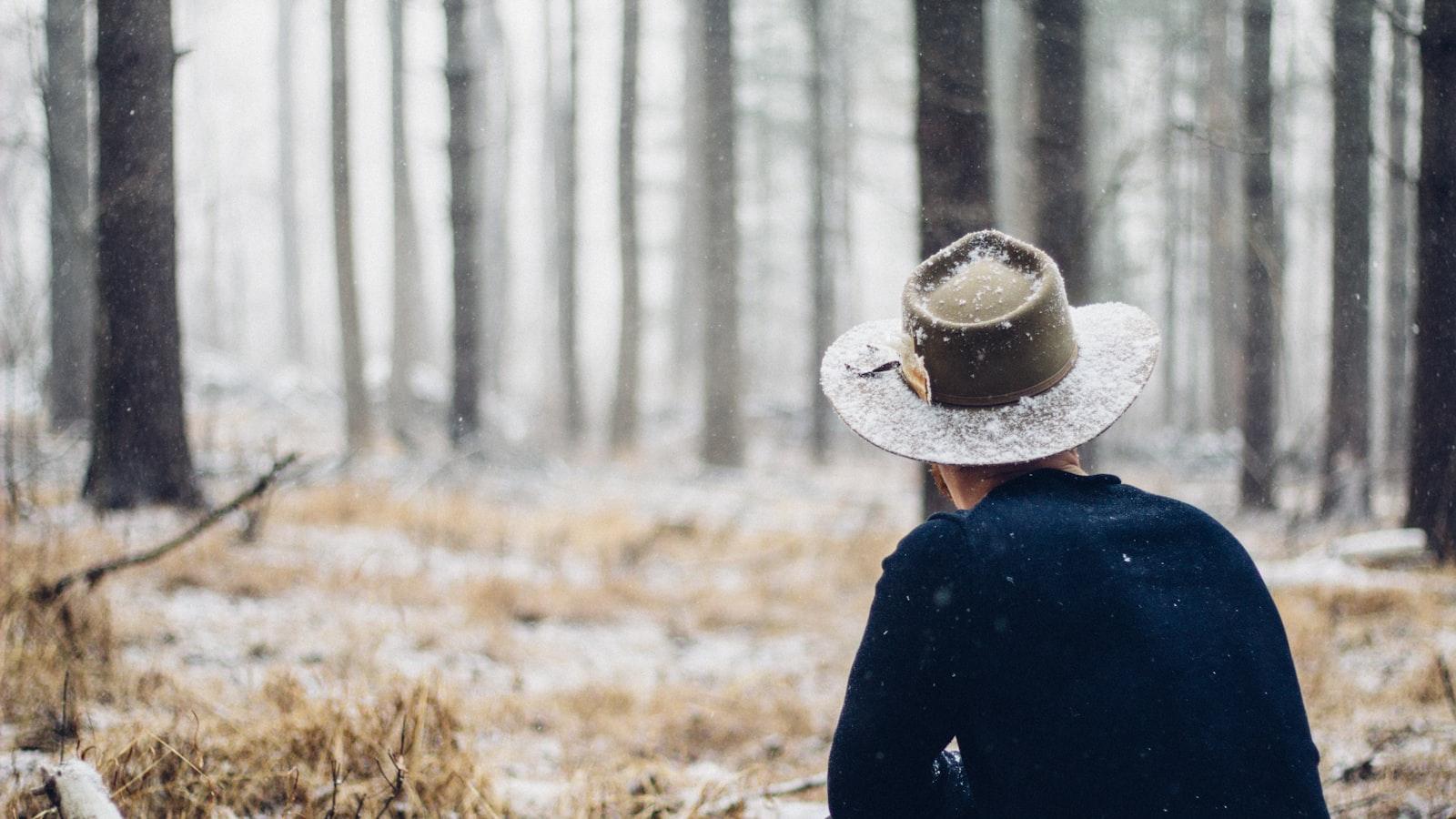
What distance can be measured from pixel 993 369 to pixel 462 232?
9703mm

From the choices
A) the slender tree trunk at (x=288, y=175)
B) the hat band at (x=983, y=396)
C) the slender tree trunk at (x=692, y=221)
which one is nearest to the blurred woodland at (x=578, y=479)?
the slender tree trunk at (x=692, y=221)

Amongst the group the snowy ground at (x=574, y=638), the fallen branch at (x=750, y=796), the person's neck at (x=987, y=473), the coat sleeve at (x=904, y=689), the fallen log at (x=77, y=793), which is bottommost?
the snowy ground at (x=574, y=638)

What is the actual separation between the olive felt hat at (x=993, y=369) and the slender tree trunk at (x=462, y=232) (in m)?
9.50

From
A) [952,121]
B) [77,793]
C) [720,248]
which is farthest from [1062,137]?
[720,248]

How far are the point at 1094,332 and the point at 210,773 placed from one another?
2.48m

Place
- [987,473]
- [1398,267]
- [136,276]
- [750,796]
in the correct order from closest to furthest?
[987,473]
[750,796]
[136,276]
[1398,267]

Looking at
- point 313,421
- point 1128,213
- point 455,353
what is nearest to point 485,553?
point 455,353

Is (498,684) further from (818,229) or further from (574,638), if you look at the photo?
(818,229)

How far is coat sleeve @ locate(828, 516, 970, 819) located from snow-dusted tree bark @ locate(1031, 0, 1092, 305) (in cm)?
496

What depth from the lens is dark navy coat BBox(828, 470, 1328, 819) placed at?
149cm

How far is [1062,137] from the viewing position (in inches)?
268

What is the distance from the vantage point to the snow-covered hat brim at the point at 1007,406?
1686 mm

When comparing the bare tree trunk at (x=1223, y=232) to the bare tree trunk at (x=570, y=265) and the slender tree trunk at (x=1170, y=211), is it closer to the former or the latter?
the slender tree trunk at (x=1170, y=211)

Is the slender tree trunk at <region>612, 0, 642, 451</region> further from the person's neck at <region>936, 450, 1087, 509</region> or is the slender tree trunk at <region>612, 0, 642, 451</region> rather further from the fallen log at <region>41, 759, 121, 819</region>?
the person's neck at <region>936, 450, 1087, 509</region>
